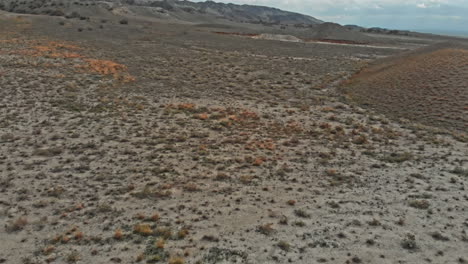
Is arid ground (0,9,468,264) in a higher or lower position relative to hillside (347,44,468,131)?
lower

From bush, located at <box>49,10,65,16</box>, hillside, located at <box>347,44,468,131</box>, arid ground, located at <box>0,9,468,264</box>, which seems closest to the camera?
arid ground, located at <box>0,9,468,264</box>

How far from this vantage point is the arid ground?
1112cm

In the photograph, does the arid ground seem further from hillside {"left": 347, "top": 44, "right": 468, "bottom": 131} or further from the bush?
the bush

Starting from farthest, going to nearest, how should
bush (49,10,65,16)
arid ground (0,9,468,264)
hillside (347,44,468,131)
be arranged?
bush (49,10,65,16) → hillside (347,44,468,131) → arid ground (0,9,468,264)

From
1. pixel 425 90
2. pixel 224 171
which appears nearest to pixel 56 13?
pixel 425 90

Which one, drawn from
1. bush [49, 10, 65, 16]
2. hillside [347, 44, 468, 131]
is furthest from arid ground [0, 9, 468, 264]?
bush [49, 10, 65, 16]

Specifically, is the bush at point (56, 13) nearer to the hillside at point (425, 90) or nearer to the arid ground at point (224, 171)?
the arid ground at point (224, 171)

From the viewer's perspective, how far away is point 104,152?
18.1m

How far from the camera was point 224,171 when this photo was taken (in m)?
16.5

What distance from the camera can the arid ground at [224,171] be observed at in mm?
11117

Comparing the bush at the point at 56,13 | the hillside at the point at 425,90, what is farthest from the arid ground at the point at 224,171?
the bush at the point at 56,13

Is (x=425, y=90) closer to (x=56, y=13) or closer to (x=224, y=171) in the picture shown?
(x=224, y=171)

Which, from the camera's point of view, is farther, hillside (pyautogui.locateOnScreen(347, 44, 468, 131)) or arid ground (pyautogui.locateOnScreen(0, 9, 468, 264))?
hillside (pyautogui.locateOnScreen(347, 44, 468, 131))

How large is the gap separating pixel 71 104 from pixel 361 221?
21.6 meters
